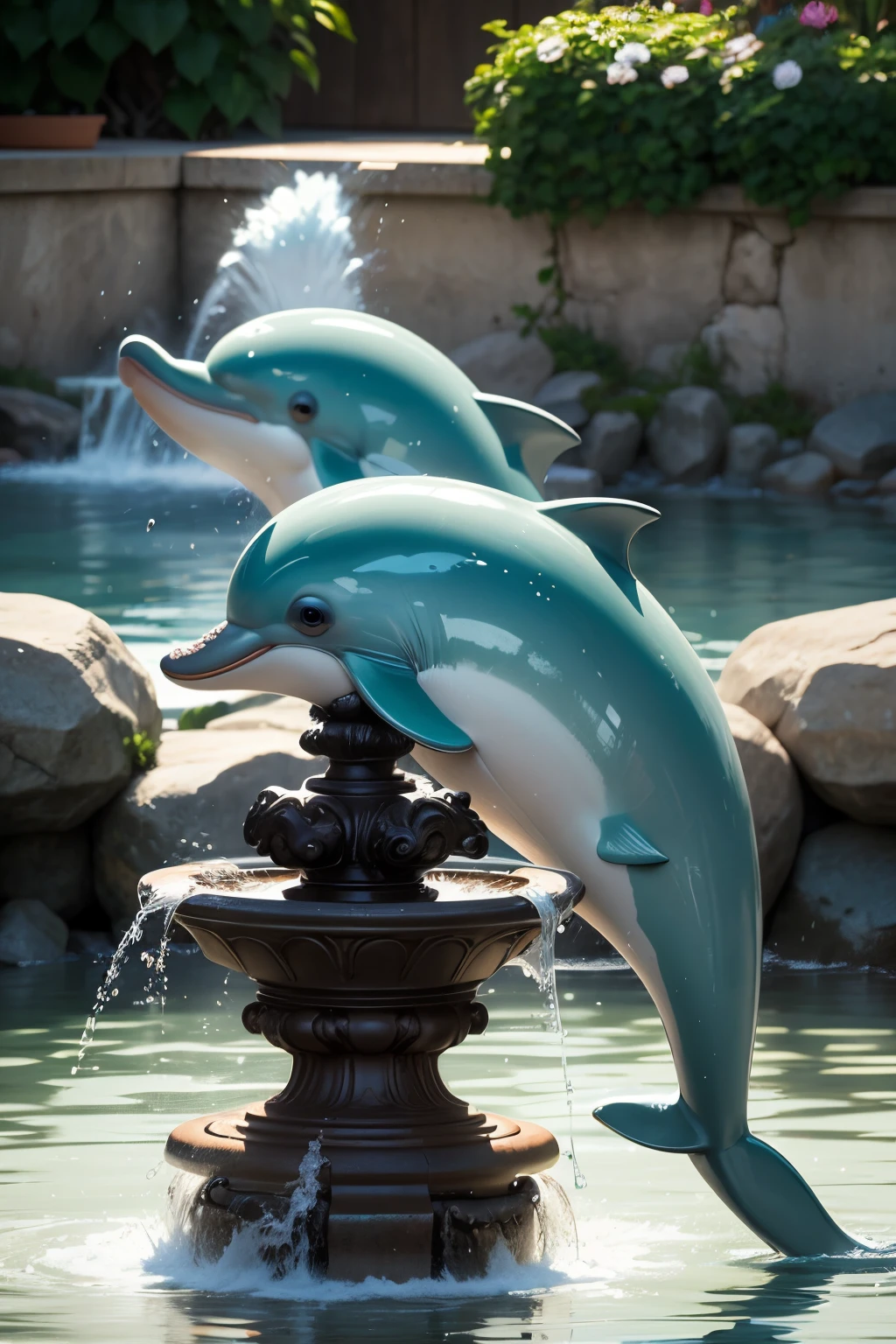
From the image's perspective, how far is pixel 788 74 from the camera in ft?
52.2

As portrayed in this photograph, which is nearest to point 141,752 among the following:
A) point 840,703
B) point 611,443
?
point 840,703

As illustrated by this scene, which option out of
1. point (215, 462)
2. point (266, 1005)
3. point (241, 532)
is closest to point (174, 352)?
point (241, 532)

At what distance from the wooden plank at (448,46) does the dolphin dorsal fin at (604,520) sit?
1764 cm

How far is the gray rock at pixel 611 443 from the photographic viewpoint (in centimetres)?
1527

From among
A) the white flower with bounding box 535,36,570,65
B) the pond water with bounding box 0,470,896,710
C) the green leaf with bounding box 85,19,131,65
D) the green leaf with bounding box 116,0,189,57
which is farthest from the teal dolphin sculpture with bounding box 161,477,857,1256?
the green leaf with bounding box 85,19,131,65

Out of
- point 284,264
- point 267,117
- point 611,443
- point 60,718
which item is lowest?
point 60,718

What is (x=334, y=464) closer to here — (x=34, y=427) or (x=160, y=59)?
(x=34, y=427)

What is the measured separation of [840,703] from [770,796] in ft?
1.16

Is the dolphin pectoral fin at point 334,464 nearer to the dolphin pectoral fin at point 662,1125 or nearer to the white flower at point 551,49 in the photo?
the dolphin pectoral fin at point 662,1125

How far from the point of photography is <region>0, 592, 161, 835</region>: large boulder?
274 inches

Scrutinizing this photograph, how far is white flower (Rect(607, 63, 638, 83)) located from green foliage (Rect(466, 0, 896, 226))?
0.01 m

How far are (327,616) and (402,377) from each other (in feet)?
3.42

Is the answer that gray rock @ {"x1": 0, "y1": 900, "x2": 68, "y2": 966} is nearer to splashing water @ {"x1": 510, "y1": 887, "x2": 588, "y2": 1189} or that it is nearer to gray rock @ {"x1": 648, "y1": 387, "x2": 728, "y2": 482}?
splashing water @ {"x1": 510, "y1": 887, "x2": 588, "y2": 1189}

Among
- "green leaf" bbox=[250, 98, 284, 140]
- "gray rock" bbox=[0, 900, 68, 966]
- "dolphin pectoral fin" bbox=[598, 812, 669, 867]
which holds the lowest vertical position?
"gray rock" bbox=[0, 900, 68, 966]
